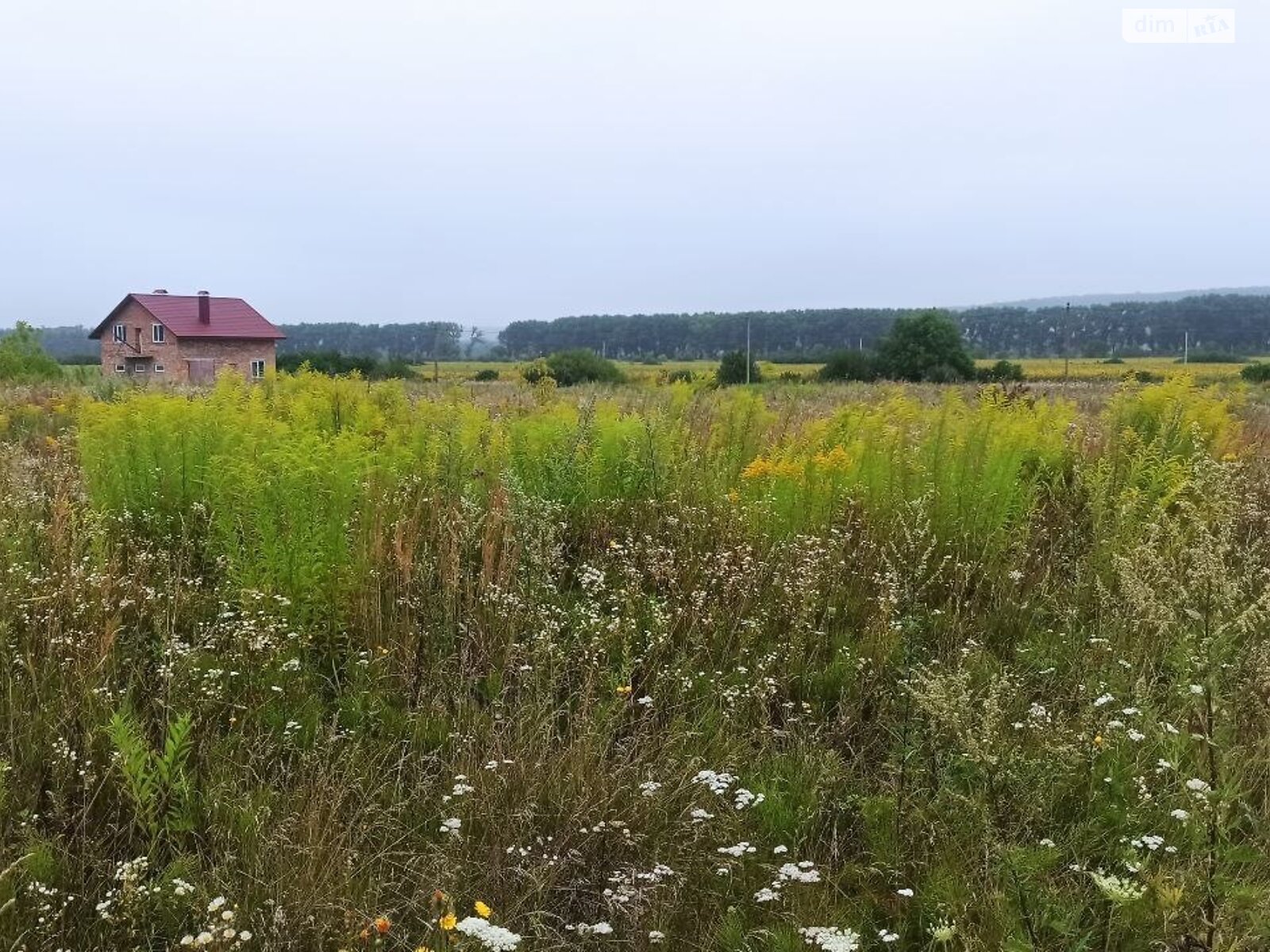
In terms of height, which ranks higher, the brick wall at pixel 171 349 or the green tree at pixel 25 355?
the brick wall at pixel 171 349

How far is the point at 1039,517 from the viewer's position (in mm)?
4871

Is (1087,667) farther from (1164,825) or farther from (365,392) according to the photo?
(365,392)

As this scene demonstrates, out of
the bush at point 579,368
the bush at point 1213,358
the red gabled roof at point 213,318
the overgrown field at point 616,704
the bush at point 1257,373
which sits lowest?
the overgrown field at point 616,704

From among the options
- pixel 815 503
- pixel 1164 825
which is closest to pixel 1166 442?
pixel 815 503

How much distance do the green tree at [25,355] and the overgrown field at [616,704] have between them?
29598mm

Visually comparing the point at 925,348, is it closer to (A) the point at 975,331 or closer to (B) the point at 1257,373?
(B) the point at 1257,373

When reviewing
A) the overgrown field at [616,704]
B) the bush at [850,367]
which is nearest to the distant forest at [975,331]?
the bush at [850,367]

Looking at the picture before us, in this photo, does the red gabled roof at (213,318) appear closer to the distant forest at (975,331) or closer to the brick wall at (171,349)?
the brick wall at (171,349)

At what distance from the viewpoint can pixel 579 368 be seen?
35969mm

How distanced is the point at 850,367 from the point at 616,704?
42.0 metres

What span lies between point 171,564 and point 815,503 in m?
3.17

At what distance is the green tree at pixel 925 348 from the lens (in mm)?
46750

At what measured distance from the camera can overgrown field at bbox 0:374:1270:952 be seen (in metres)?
1.96

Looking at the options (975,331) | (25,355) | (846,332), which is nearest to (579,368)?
(25,355)
